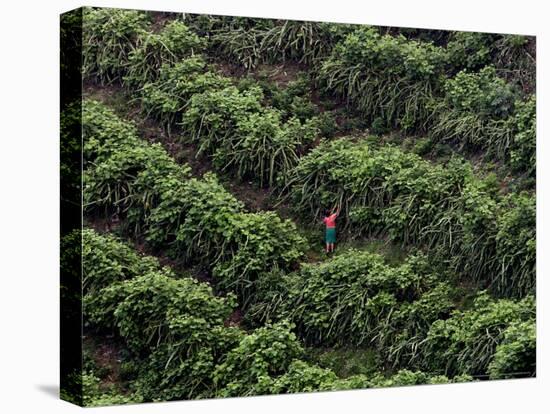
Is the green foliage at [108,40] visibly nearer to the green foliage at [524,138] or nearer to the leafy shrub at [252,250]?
the leafy shrub at [252,250]

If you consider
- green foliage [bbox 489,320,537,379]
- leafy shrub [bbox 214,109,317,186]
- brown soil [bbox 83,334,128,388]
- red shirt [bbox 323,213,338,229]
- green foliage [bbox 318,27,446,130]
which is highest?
green foliage [bbox 318,27,446,130]

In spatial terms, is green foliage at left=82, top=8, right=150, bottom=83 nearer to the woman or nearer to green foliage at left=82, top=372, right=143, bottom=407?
the woman

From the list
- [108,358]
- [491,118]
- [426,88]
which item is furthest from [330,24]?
[108,358]

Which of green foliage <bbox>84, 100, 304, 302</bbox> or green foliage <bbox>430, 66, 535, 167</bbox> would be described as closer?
green foliage <bbox>84, 100, 304, 302</bbox>

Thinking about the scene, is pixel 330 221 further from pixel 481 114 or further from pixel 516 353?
pixel 516 353

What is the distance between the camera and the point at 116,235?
834cm

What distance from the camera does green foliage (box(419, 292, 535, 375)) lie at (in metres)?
9.30

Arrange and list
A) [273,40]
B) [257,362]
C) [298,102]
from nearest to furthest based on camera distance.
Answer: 1. [257,362]
2. [273,40]
3. [298,102]

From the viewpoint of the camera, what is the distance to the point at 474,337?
9.42 metres

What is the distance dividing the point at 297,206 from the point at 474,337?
189cm

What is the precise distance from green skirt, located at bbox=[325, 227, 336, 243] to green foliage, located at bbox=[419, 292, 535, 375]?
111cm

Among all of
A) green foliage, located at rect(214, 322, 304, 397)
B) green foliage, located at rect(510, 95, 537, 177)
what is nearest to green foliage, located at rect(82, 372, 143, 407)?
green foliage, located at rect(214, 322, 304, 397)

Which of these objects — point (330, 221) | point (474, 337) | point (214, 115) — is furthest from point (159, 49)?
point (474, 337)

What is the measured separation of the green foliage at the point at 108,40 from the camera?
27.2 feet
